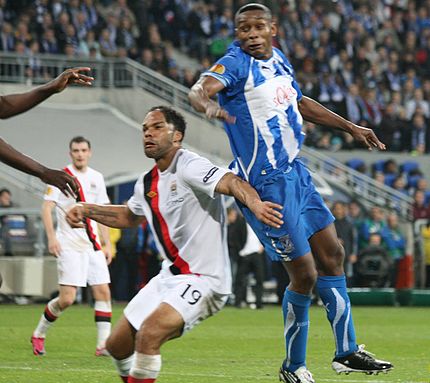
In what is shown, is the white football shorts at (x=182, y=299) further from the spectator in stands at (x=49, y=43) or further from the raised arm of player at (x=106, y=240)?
the spectator in stands at (x=49, y=43)

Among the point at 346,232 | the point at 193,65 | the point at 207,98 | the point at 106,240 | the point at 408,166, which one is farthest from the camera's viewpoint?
the point at 193,65

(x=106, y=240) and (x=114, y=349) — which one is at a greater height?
(x=106, y=240)

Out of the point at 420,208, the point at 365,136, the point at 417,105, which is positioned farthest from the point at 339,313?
the point at 417,105

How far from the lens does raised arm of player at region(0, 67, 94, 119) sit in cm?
813

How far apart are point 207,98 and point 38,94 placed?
1.22 m

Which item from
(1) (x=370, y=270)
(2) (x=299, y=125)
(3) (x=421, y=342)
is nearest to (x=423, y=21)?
(1) (x=370, y=270)

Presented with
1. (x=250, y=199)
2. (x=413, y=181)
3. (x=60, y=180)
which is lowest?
(x=250, y=199)

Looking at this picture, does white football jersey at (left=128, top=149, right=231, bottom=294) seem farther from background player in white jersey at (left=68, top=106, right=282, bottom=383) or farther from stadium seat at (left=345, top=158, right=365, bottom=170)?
stadium seat at (left=345, top=158, right=365, bottom=170)

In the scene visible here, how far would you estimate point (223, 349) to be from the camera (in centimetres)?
1319

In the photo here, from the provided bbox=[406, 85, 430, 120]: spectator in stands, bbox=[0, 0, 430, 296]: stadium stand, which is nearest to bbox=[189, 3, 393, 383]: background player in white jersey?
bbox=[0, 0, 430, 296]: stadium stand

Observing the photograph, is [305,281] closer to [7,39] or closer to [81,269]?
[81,269]

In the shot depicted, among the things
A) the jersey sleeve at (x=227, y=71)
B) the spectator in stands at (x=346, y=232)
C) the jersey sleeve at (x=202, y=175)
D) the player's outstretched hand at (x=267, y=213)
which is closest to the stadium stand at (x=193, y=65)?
the spectator in stands at (x=346, y=232)

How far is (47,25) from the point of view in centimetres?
2725

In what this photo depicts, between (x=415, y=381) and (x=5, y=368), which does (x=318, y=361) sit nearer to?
(x=415, y=381)
